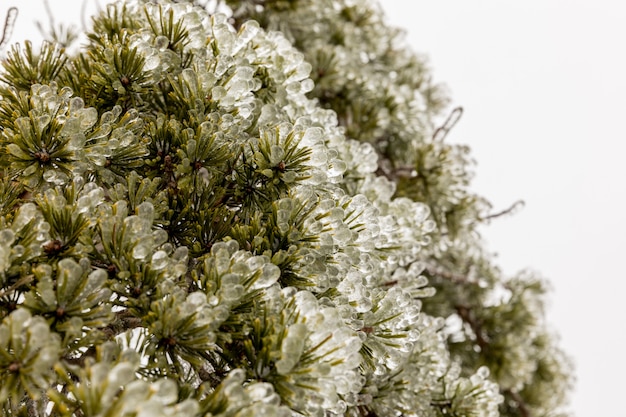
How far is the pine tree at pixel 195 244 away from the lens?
356mm

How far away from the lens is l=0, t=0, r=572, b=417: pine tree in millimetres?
356

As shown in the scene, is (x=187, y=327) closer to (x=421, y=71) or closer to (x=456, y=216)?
(x=456, y=216)

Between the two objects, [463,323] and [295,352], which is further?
[463,323]

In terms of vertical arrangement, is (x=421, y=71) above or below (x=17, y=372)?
above

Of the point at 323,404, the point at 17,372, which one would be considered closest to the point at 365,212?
the point at 323,404

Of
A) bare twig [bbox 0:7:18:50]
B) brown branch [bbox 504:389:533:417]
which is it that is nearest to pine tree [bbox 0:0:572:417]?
bare twig [bbox 0:7:18:50]

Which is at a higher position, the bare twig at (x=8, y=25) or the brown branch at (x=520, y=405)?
the bare twig at (x=8, y=25)

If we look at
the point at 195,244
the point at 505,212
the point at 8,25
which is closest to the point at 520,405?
the point at 505,212

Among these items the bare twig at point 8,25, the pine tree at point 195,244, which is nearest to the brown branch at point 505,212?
the pine tree at point 195,244

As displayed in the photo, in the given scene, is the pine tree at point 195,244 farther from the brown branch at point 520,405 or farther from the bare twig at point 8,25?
the brown branch at point 520,405

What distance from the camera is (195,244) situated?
18.1 inches

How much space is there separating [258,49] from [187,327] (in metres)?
0.32

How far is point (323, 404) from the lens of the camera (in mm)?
377

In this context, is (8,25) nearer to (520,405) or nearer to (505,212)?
(505,212)
